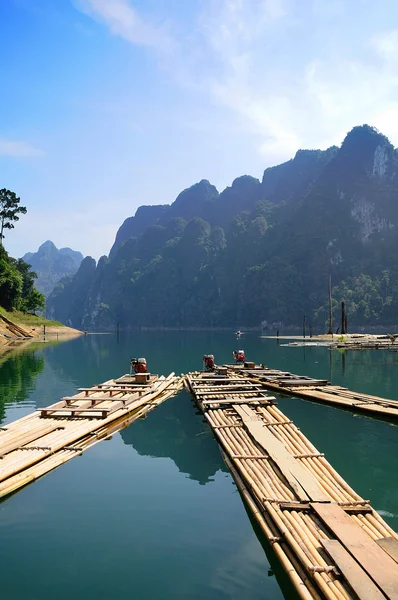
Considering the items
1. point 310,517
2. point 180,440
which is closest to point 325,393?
point 180,440

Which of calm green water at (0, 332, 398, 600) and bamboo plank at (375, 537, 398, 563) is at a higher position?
bamboo plank at (375, 537, 398, 563)

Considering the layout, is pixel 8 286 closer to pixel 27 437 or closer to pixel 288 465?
pixel 27 437

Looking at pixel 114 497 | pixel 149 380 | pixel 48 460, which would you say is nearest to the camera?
pixel 114 497

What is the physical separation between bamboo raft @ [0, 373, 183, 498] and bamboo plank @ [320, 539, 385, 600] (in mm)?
5894

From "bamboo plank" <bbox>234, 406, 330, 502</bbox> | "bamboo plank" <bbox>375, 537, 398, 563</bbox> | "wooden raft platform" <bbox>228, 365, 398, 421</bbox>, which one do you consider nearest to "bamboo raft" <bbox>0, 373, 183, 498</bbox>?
"bamboo plank" <bbox>234, 406, 330, 502</bbox>

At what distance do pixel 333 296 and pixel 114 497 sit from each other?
149303 millimetres

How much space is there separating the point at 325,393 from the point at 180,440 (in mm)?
8056

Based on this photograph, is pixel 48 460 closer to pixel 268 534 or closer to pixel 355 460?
pixel 268 534

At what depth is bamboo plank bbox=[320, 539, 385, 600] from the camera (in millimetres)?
4577

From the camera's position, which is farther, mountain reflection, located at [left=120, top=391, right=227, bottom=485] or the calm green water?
mountain reflection, located at [left=120, top=391, right=227, bottom=485]

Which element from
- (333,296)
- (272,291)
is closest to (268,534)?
(333,296)

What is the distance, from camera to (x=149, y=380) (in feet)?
71.2

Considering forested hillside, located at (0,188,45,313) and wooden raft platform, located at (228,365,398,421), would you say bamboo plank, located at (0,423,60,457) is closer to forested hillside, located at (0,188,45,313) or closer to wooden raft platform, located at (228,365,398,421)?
wooden raft platform, located at (228,365,398,421)

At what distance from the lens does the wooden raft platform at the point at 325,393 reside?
15.5 meters
